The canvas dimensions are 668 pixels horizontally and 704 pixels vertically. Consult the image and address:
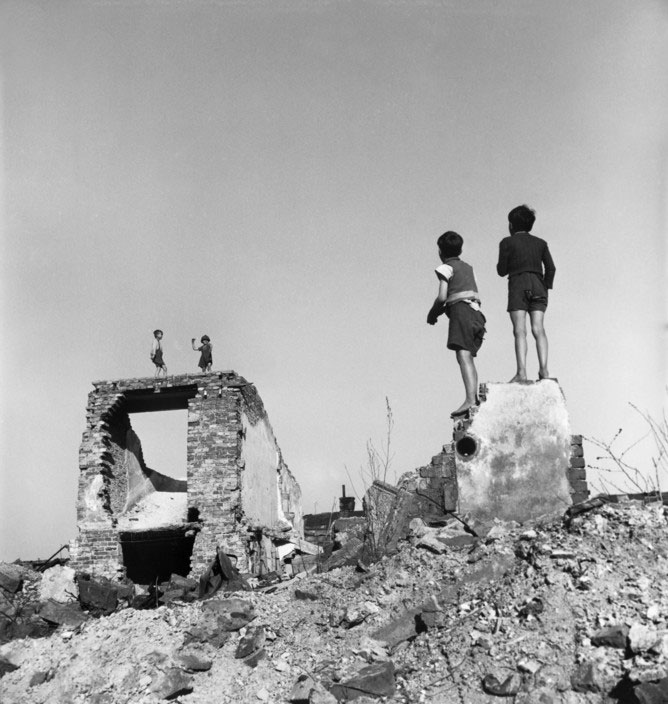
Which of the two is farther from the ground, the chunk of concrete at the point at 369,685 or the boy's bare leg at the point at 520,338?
the boy's bare leg at the point at 520,338

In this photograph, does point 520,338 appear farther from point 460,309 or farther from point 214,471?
point 214,471

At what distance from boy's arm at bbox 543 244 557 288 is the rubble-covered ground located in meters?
2.36

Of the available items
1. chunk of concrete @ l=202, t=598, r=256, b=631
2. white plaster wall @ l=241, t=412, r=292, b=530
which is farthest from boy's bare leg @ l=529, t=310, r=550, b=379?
white plaster wall @ l=241, t=412, r=292, b=530

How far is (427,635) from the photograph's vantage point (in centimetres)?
527

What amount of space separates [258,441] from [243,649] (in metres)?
9.96

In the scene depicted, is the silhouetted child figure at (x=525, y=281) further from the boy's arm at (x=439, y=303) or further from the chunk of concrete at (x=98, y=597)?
the chunk of concrete at (x=98, y=597)

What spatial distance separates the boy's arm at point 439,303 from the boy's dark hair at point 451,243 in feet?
1.20

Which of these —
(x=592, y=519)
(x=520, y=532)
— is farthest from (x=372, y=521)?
(x=592, y=519)

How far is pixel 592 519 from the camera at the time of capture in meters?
5.75

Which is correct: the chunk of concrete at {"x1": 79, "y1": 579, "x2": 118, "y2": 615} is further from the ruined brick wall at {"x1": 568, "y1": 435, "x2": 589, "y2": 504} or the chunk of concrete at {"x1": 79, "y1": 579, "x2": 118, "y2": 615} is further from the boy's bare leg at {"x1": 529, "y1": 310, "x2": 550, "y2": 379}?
the boy's bare leg at {"x1": 529, "y1": 310, "x2": 550, "y2": 379}

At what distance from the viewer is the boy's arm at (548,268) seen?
7.27 metres

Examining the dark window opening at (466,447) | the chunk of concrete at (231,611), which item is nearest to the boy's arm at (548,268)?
the dark window opening at (466,447)

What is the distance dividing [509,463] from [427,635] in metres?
2.03

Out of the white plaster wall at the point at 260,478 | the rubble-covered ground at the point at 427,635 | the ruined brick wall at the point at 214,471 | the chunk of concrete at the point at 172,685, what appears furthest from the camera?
the white plaster wall at the point at 260,478
